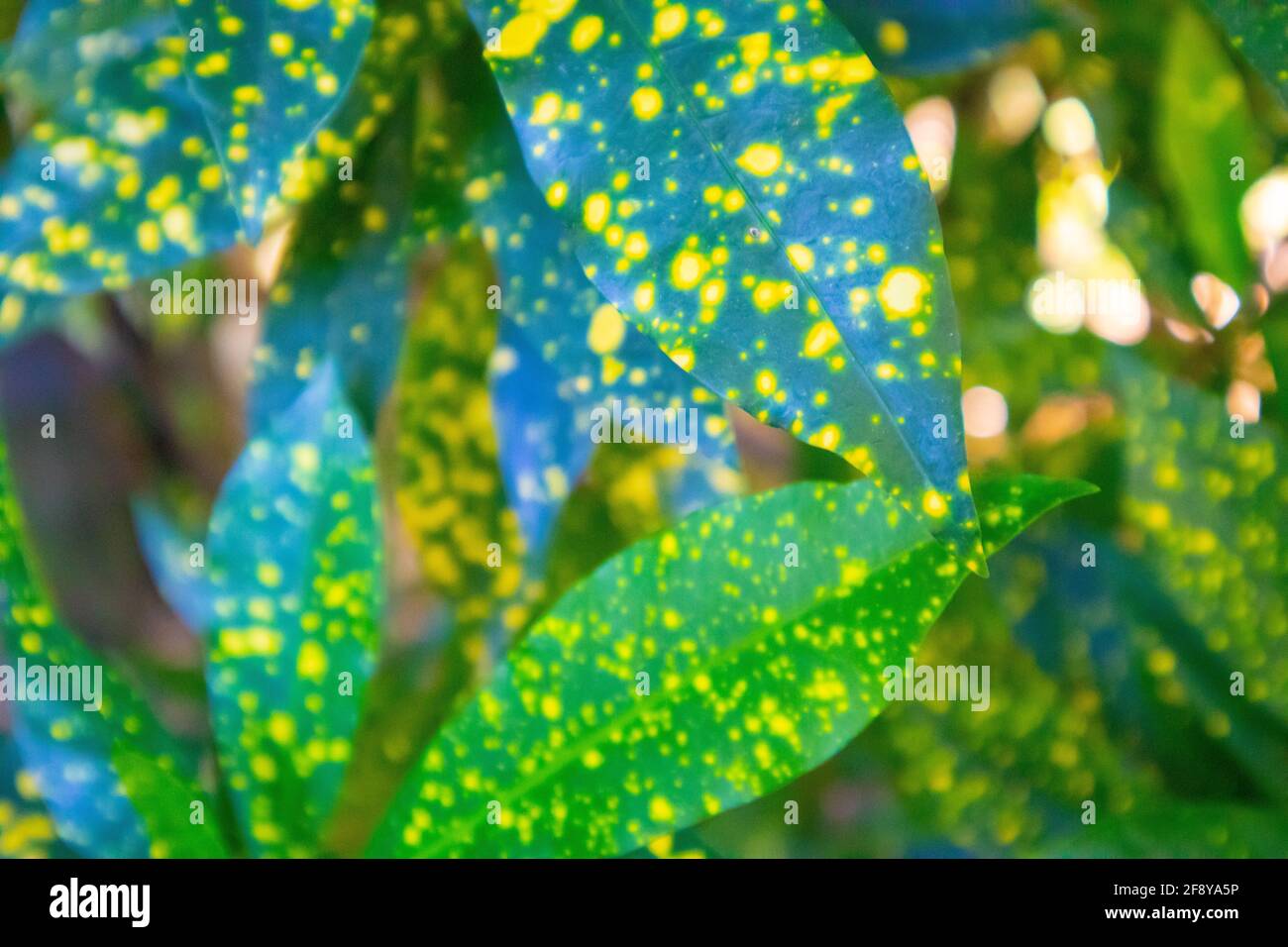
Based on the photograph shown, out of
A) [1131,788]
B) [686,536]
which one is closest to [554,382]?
[686,536]

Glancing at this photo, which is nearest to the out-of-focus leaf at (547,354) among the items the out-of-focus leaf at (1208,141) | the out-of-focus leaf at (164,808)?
the out-of-focus leaf at (164,808)

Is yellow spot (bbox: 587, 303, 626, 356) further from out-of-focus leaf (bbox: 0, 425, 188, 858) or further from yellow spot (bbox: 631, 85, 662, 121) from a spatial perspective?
out-of-focus leaf (bbox: 0, 425, 188, 858)

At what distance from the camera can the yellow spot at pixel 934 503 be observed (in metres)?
0.30

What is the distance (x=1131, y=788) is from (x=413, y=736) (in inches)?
17.5

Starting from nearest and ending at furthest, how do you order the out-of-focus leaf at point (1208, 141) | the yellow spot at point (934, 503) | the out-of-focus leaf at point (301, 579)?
the yellow spot at point (934, 503), the out-of-focus leaf at point (301, 579), the out-of-focus leaf at point (1208, 141)

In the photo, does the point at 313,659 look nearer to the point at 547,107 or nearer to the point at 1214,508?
the point at 547,107

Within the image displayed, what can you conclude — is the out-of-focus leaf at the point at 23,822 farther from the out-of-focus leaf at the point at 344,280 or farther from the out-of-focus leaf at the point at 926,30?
the out-of-focus leaf at the point at 926,30

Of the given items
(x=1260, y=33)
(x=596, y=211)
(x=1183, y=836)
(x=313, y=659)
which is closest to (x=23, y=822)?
(x=313, y=659)

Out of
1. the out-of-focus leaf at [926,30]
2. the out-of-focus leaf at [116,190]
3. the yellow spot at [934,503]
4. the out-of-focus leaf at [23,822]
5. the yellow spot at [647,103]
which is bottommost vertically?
the out-of-focus leaf at [23,822]

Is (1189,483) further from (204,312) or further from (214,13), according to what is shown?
(204,312)

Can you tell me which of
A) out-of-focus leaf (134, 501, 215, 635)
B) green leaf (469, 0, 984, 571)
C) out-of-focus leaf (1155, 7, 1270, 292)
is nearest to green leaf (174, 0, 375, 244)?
green leaf (469, 0, 984, 571)

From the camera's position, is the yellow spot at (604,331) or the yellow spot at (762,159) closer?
the yellow spot at (762,159)

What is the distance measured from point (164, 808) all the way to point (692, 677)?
0.26 meters

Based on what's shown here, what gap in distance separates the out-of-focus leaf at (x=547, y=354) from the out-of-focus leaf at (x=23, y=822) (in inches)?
12.6
